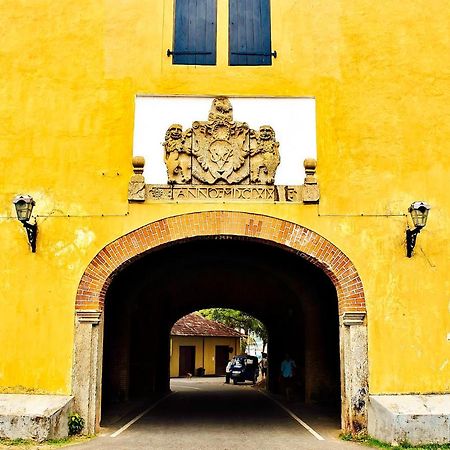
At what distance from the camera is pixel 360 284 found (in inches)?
393

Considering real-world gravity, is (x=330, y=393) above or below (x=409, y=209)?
below

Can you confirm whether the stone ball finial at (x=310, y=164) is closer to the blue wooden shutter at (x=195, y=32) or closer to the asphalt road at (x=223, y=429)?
the blue wooden shutter at (x=195, y=32)

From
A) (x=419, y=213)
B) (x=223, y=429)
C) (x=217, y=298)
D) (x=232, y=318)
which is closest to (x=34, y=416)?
(x=223, y=429)

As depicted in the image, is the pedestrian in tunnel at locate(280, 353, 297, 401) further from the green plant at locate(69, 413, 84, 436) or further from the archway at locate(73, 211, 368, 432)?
the green plant at locate(69, 413, 84, 436)

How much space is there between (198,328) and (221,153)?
99.6ft

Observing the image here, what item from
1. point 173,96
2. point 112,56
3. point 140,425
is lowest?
point 140,425

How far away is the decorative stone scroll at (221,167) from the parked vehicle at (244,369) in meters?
20.4

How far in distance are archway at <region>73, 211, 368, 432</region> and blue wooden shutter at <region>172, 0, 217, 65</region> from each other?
9.19 feet

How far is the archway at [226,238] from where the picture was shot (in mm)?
9750

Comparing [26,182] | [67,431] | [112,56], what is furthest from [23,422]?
[112,56]

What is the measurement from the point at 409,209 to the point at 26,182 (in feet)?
20.3

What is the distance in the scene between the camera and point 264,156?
10.4m

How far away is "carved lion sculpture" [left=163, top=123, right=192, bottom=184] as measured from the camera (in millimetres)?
10391

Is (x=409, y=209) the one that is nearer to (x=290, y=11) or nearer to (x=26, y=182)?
(x=290, y=11)
